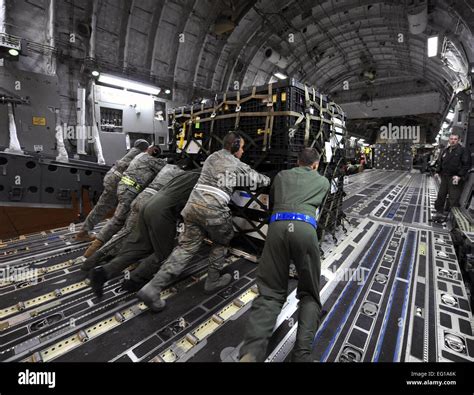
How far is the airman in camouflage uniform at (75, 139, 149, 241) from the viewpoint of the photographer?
3.87 metres

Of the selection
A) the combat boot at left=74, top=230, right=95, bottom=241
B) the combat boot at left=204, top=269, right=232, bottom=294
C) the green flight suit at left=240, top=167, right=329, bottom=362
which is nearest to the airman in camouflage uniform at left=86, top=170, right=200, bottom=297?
the combat boot at left=204, top=269, right=232, bottom=294

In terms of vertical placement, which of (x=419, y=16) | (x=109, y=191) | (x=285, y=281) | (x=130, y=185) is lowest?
(x=285, y=281)

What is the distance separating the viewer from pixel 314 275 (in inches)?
71.2

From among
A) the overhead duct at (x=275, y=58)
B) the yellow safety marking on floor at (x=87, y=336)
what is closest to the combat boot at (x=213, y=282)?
the yellow safety marking on floor at (x=87, y=336)

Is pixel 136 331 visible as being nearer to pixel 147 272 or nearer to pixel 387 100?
pixel 147 272

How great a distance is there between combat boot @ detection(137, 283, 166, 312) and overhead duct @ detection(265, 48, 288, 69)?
12.3m

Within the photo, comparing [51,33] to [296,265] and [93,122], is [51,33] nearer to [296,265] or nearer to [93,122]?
[93,122]

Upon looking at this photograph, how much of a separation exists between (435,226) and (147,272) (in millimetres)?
5646

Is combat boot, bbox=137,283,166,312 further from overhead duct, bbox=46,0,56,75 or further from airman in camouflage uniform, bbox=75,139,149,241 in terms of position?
overhead duct, bbox=46,0,56,75

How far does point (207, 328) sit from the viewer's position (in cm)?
200

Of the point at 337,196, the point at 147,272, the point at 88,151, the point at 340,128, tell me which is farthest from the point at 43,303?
the point at 88,151

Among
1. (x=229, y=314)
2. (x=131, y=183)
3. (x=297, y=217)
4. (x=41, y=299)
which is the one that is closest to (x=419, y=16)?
(x=297, y=217)

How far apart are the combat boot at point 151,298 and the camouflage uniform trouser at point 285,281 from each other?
97 cm

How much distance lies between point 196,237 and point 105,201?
8.02 ft
